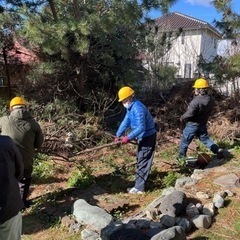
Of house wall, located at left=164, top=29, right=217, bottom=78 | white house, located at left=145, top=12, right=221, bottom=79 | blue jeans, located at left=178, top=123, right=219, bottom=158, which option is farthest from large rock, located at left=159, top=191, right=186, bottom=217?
house wall, located at left=164, top=29, right=217, bottom=78

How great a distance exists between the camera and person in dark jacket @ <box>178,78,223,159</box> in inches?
256

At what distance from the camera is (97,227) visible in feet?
13.9

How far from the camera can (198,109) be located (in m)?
6.53

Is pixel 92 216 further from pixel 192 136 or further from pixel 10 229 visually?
pixel 192 136

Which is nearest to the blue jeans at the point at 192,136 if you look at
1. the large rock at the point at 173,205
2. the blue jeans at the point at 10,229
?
the large rock at the point at 173,205

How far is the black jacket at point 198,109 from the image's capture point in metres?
6.49

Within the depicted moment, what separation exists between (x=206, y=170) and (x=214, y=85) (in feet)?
17.5

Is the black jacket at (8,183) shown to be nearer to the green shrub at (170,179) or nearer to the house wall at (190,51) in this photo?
the green shrub at (170,179)

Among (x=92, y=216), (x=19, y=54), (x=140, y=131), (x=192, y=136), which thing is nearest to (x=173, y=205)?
(x=92, y=216)

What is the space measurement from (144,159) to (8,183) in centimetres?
307

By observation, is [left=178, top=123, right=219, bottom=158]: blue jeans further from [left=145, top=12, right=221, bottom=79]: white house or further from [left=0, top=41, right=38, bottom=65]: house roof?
[left=0, top=41, right=38, bottom=65]: house roof

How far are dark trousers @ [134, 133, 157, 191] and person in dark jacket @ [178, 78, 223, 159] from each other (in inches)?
51.9

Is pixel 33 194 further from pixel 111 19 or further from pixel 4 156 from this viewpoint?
pixel 111 19

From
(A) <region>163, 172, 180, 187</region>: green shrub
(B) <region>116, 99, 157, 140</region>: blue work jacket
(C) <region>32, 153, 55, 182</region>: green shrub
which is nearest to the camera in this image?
(B) <region>116, 99, 157, 140</region>: blue work jacket
